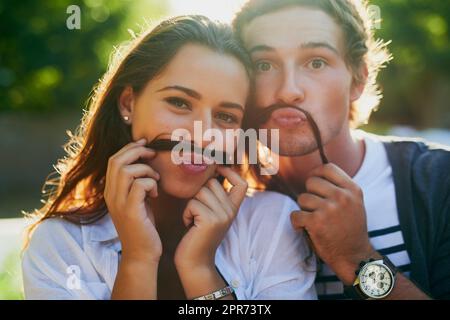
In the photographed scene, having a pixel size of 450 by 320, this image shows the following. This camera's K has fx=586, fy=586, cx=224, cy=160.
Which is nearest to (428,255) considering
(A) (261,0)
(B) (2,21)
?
(A) (261,0)

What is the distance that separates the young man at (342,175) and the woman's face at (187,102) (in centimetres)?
16

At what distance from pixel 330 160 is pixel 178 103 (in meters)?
0.62

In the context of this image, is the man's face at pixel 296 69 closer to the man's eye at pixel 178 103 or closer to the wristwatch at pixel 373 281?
the man's eye at pixel 178 103

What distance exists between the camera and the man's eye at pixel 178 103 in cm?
168

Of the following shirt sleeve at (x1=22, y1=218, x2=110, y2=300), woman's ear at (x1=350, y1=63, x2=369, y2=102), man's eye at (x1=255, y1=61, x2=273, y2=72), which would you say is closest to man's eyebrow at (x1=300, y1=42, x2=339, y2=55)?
man's eye at (x1=255, y1=61, x2=273, y2=72)

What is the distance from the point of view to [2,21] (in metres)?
4.79

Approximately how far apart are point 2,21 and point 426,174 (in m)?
3.99

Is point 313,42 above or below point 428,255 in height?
above

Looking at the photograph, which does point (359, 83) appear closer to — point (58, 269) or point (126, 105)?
point (126, 105)

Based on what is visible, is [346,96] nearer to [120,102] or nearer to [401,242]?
[401,242]

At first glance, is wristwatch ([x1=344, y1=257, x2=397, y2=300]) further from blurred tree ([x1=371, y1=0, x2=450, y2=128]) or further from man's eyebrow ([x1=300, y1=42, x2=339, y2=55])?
blurred tree ([x1=371, y1=0, x2=450, y2=128])

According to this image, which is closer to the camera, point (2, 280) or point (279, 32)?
point (279, 32)

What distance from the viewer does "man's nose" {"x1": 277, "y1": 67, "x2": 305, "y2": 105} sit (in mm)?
1768

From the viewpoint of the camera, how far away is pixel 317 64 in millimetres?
1849
